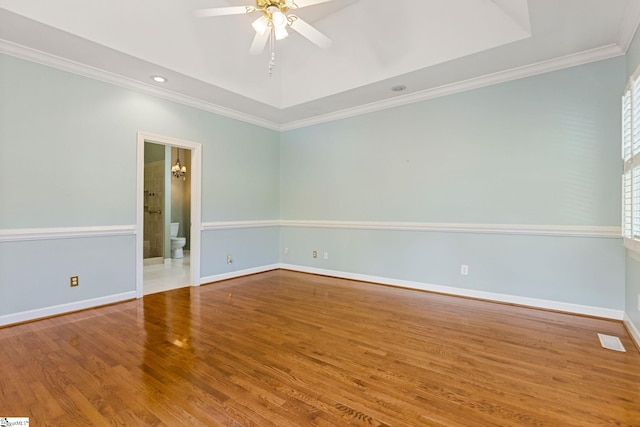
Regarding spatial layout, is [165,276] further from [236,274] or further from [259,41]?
[259,41]

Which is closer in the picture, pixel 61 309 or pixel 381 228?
pixel 61 309

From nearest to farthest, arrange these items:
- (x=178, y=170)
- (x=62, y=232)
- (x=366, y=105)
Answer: (x=62, y=232) → (x=366, y=105) → (x=178, y=170)

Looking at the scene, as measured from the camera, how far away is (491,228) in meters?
3.57

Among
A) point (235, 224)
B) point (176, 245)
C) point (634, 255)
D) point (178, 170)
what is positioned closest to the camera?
point (634, 255)

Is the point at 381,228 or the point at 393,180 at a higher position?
the point at 393,180

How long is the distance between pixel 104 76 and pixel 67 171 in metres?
1.11

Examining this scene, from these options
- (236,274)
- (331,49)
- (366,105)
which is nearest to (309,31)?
(331,49)

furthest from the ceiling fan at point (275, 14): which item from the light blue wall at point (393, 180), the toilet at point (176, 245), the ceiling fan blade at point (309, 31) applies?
the toilet at point (176, 245)

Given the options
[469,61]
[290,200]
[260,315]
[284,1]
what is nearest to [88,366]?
[260,315]

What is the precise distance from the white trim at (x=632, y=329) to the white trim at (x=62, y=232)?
4.94m

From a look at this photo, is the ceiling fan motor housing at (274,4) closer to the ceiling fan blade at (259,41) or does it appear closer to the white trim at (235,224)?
the ceiling fan blade at (259,41)

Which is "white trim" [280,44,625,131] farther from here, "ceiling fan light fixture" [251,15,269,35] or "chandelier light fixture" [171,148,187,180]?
"chandelier light fixture" [171,148,187,180]

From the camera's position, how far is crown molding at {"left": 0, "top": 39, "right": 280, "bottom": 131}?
2.86 metres

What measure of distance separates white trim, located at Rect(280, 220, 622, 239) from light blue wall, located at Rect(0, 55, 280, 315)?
2705 millimetres
